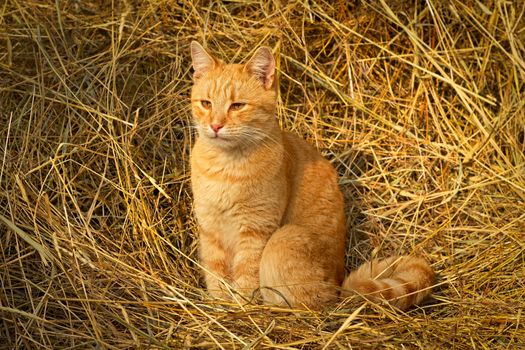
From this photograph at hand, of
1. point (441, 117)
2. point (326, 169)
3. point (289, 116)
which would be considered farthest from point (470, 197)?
point (289, 116)

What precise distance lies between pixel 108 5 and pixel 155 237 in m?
1.75

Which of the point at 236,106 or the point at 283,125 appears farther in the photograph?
the point at 283,125

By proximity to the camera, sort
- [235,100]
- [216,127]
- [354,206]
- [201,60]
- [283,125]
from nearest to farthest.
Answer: [216,127], [235,100], [201,60], [354,206], [283,125]

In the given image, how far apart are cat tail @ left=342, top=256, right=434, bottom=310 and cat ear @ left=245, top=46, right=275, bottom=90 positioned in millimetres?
1155

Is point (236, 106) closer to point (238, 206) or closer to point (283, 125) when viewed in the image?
point (238, 206)

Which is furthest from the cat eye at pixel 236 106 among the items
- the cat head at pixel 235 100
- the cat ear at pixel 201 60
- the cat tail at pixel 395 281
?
the cat tail at pixel 395 281

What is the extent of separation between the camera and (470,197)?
152 inches

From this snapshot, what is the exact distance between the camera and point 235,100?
10.5 ft

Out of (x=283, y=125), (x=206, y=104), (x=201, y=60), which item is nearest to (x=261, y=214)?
(x=206, y=104)

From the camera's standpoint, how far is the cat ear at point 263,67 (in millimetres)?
3242

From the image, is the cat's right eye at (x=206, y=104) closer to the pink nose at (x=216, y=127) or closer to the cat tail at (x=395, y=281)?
the pink nose at (x=216, y=127)

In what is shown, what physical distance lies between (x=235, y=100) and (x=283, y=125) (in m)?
1.08

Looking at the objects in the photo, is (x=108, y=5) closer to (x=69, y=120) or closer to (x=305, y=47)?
(x=69, y=120)

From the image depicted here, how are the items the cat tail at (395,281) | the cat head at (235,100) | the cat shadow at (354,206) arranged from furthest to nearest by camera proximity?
1. the cat shadow at (354,206)
2. the cat head at (235,100)
3. the cat tail at (395,281)
